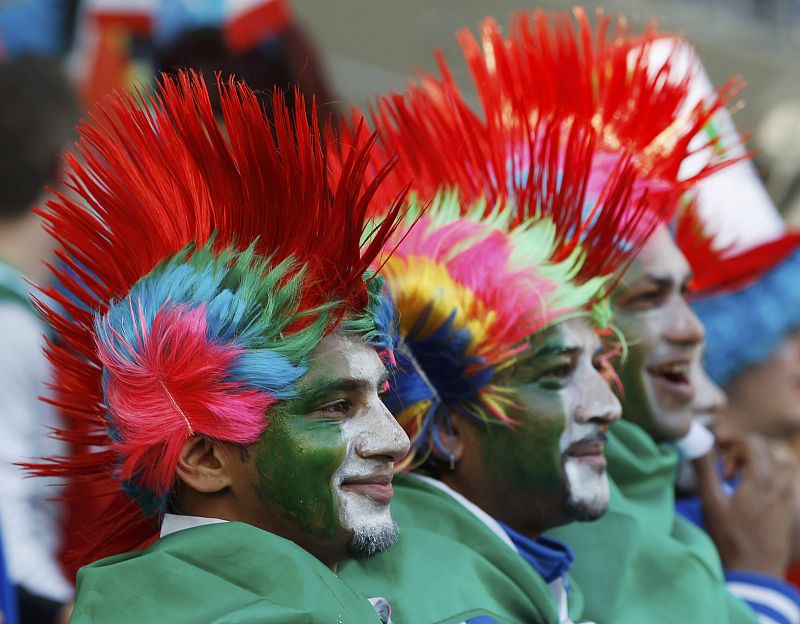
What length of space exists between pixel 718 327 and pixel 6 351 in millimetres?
1979

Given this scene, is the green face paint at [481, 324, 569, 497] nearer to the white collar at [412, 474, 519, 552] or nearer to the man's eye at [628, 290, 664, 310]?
the white collar at [412, 474, 519, 552]

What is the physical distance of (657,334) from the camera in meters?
2.90

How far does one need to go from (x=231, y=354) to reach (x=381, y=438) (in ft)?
0.83

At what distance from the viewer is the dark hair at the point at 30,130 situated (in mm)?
3553

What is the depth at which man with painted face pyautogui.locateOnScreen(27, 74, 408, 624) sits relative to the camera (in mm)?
1857

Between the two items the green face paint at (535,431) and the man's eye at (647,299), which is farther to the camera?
the man's eye at (647,299)

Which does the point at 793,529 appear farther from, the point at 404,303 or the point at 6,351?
the point at 6,351

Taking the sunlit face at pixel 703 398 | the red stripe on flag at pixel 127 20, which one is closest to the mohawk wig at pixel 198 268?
the sunlit face at pixel 703 398

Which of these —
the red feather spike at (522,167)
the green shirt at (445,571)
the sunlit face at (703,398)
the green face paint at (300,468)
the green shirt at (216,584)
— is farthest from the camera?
the sunlit face at (703,398)

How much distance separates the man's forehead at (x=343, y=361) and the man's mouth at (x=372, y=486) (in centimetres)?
15

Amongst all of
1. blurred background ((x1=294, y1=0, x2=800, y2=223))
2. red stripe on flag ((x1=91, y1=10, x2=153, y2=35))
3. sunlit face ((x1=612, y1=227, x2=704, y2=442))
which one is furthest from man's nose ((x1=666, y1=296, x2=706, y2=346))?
blurred background ((x1=294, y1=0, x2=800, y2=223))

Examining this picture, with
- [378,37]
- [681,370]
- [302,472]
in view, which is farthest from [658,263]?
[378,37]

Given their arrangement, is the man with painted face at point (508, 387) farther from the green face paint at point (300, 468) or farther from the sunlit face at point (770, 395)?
the sunlit face at point (770, 395)

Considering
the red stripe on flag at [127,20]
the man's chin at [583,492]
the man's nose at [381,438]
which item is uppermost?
the red stripe on flag at [127,20]
